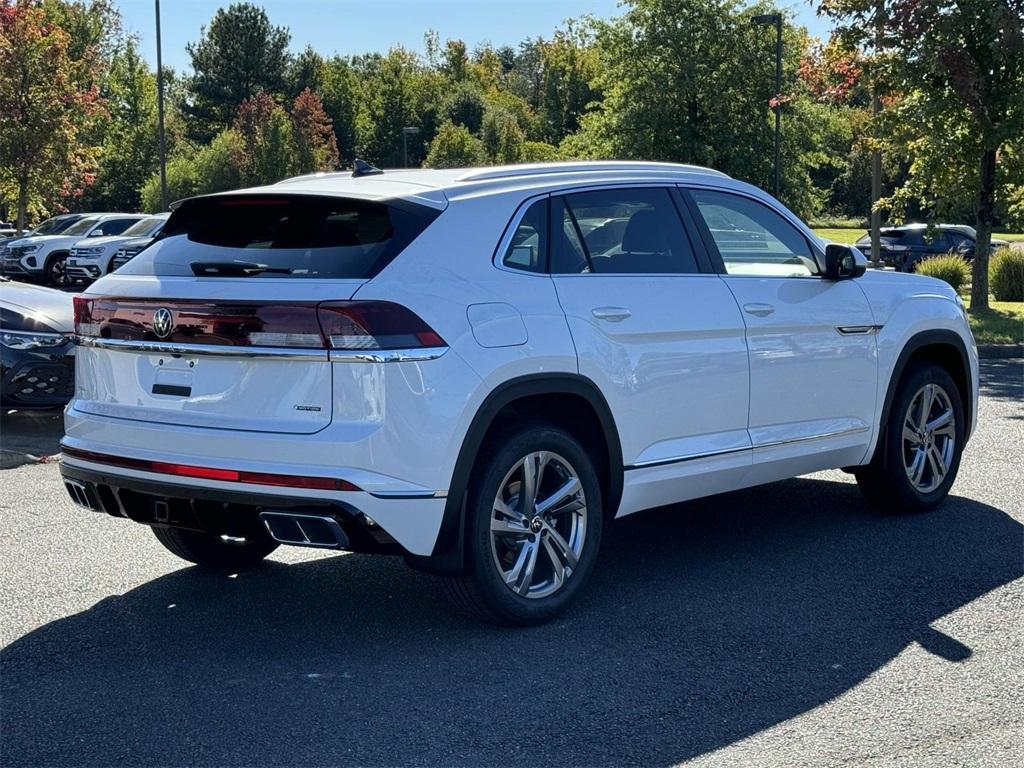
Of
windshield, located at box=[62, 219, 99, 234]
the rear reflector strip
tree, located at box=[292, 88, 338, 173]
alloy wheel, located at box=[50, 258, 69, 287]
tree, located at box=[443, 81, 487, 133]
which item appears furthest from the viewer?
tree, located at box=[443, 81, 487, 133]

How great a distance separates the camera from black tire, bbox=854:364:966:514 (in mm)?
6996

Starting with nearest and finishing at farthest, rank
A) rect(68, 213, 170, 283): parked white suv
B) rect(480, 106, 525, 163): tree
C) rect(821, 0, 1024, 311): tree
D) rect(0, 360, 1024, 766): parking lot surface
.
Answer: rect(0, 360, 1024, 766): parking lot surface < rect(821, 0, 1024, 311): tree < rect(68, 213, 170, 283): parked white suv < rect(480, 106, 525, 163): tree

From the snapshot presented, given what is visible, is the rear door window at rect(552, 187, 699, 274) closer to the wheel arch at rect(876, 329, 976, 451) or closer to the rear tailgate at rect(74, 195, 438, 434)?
the rear tailgate at rect(74, 195, 438, 434)

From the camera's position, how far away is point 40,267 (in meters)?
30.3

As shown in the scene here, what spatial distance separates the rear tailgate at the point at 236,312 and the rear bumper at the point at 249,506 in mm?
229

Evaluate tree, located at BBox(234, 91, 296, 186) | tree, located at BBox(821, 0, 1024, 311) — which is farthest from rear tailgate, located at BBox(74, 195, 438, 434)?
tree, located at BBox(234, 91, 296, 186)

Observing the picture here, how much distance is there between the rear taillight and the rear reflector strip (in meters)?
0.47

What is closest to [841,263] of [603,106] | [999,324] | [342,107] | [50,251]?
[999,324]

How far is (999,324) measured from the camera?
18406 millimetres

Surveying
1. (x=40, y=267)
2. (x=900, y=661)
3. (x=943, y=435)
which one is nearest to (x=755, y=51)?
(x=40, y=267)

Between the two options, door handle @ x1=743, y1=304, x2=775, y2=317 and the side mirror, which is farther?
the side mirror

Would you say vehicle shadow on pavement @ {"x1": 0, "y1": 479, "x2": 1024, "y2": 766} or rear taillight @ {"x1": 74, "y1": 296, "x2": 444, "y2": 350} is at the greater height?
rear taillight @ {"x1": 74, "y1": 296, "x2": 444, "y2": 350}

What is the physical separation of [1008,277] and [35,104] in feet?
83.5

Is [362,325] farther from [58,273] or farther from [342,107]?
[342,107]
